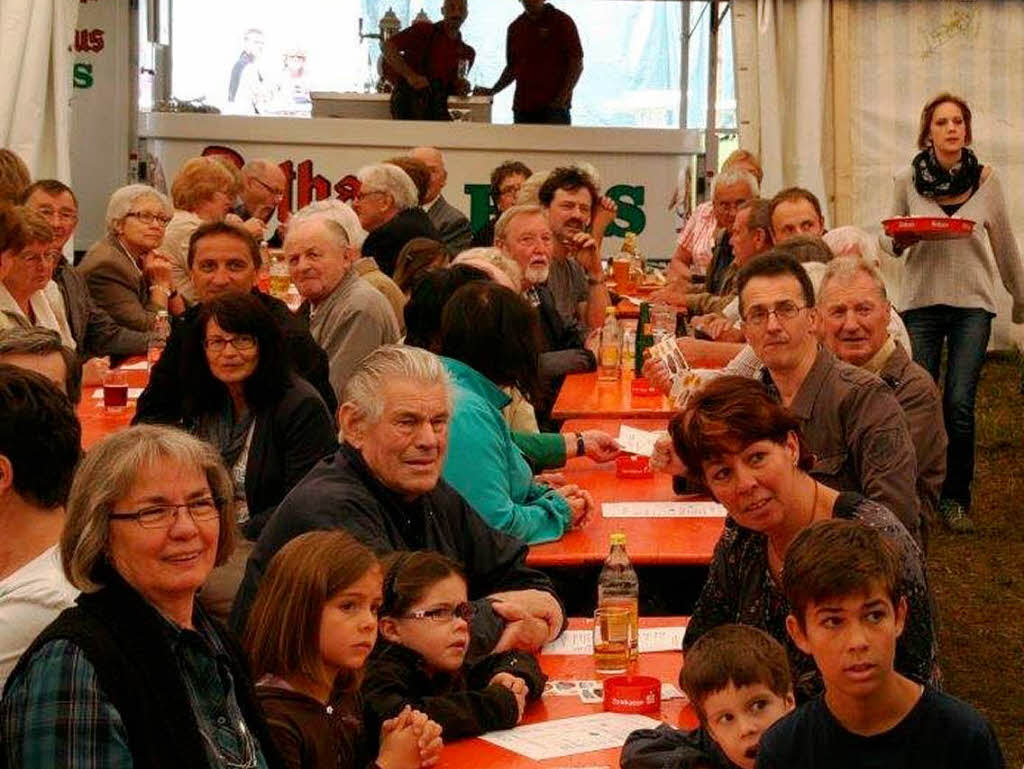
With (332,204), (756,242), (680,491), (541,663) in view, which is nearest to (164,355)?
(680,491)

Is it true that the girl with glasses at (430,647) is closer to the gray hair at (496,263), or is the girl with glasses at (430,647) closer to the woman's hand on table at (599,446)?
the woman's hand on table at (599,446)

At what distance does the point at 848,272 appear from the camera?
5.64m

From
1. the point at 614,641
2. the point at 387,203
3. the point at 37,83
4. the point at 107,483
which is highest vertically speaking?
the point at 37,83

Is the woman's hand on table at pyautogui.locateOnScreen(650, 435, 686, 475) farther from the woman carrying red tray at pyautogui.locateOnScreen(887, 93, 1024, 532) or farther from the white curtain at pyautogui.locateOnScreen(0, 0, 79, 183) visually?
the white curtain at pyautogui.locateOnScreen(0, 0, 79, 183)

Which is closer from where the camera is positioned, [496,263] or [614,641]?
[614,641]

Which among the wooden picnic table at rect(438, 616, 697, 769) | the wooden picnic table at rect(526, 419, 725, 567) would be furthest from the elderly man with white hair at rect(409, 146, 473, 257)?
the wooden picnic table at rect(438, 616, 697, 769)

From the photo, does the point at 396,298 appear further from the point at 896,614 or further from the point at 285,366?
the point at 896,614

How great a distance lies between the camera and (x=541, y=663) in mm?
4320

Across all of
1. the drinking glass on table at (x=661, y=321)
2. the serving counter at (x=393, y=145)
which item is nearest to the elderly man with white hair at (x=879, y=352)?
the drinking glass on table at (x=661, y=321)

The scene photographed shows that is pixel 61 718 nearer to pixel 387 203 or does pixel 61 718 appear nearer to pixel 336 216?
pixel 336 216

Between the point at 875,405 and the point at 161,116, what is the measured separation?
409 inches

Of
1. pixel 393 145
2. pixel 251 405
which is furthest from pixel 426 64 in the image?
pixel 251 405

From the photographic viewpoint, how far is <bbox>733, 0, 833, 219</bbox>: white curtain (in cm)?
1194

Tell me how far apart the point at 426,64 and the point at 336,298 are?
7.72 m
